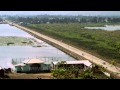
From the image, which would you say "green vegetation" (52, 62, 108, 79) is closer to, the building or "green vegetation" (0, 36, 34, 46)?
the building

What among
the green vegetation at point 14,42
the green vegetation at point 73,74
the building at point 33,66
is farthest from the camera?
the green vegetation at point 14,42

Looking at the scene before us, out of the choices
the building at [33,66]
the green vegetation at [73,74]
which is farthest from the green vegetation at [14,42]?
the green vegetation at [73,74]

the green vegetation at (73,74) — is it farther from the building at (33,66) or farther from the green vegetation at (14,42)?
the green vegetation at (14,42)

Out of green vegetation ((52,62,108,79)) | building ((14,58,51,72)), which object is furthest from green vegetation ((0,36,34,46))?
green vegetation ((52,62,108,79))
